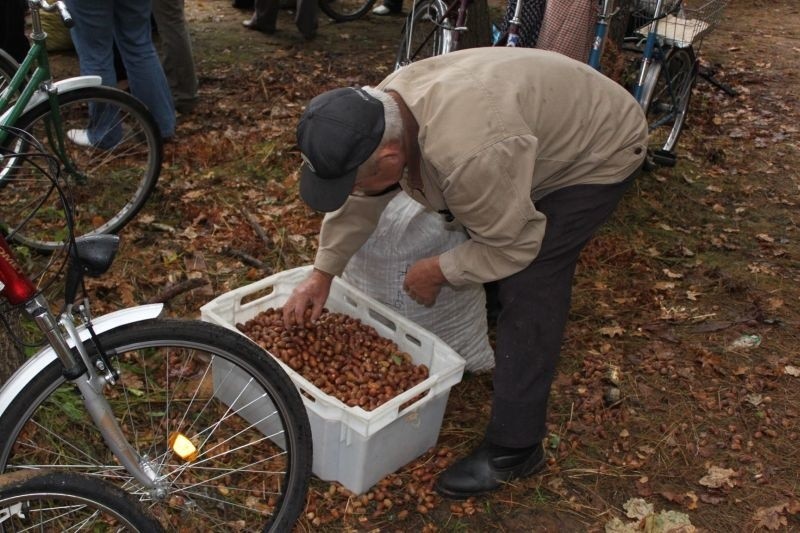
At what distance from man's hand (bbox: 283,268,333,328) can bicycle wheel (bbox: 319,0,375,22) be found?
623 cm

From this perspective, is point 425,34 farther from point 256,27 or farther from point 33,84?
point 33,84

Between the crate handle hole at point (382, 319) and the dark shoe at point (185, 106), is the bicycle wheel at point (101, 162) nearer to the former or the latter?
the dark shoe at point (185, 106)

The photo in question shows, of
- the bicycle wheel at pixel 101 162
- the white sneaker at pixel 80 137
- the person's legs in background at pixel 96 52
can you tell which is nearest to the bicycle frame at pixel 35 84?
the bicycle wheel at pixel 101 162

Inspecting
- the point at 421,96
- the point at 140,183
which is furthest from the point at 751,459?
the point at 140,183

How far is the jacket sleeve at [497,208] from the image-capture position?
7.08ft

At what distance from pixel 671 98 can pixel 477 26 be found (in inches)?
63.8

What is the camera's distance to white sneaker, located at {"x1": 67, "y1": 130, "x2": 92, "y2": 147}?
14.2ft

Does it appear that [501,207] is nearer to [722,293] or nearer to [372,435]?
[372,435]

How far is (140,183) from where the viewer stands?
14.7 ft

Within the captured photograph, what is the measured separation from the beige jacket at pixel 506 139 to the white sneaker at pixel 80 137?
2.60m

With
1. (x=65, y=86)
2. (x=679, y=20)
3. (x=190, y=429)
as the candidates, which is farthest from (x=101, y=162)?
(x=679, y=20)

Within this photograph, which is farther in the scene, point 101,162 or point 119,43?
point 119,43

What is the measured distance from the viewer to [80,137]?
4.37 metres

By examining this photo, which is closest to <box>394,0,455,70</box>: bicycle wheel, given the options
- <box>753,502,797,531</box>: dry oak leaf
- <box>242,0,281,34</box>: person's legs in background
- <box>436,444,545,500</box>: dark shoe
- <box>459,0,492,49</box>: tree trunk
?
<box>459,0,492,49</box>: tree trunk
